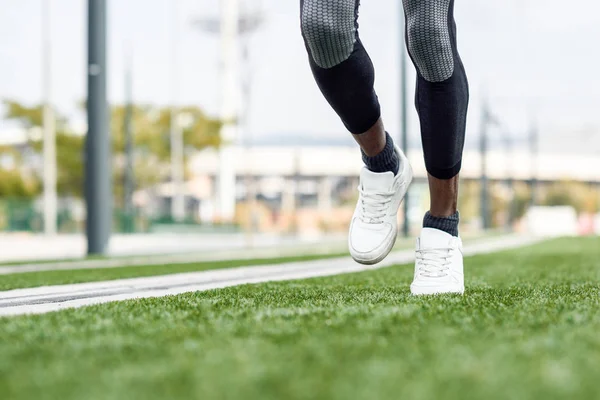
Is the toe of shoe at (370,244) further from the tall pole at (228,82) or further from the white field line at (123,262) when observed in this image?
the tall pole at (228,82)

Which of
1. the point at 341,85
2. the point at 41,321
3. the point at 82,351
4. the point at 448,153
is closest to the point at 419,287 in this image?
the point at 448,153

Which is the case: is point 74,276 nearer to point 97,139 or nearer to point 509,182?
point 97,139

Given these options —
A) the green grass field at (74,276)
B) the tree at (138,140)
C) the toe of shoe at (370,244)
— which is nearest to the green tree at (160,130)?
the tree at (138,140)

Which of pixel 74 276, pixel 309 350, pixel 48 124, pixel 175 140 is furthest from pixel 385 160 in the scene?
pixel 175 140

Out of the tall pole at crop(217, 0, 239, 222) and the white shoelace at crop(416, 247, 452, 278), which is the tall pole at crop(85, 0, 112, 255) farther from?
the tall pole at crop(217, 0, 239, 222)

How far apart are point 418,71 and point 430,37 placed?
0.13 meters

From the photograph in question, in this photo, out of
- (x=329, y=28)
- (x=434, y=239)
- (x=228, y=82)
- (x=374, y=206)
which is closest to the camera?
(x=329, y=28)

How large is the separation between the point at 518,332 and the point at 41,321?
3.33ft

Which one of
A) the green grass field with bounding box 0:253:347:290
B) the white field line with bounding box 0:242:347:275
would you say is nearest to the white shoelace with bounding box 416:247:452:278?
the green grass field with bounding box 0:253:347:290

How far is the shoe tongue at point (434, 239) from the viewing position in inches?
101

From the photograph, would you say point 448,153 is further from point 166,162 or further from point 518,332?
point 166,162

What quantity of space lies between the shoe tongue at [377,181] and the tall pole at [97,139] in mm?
7330

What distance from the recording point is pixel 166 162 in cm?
3700

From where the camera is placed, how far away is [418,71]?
2566 mm
